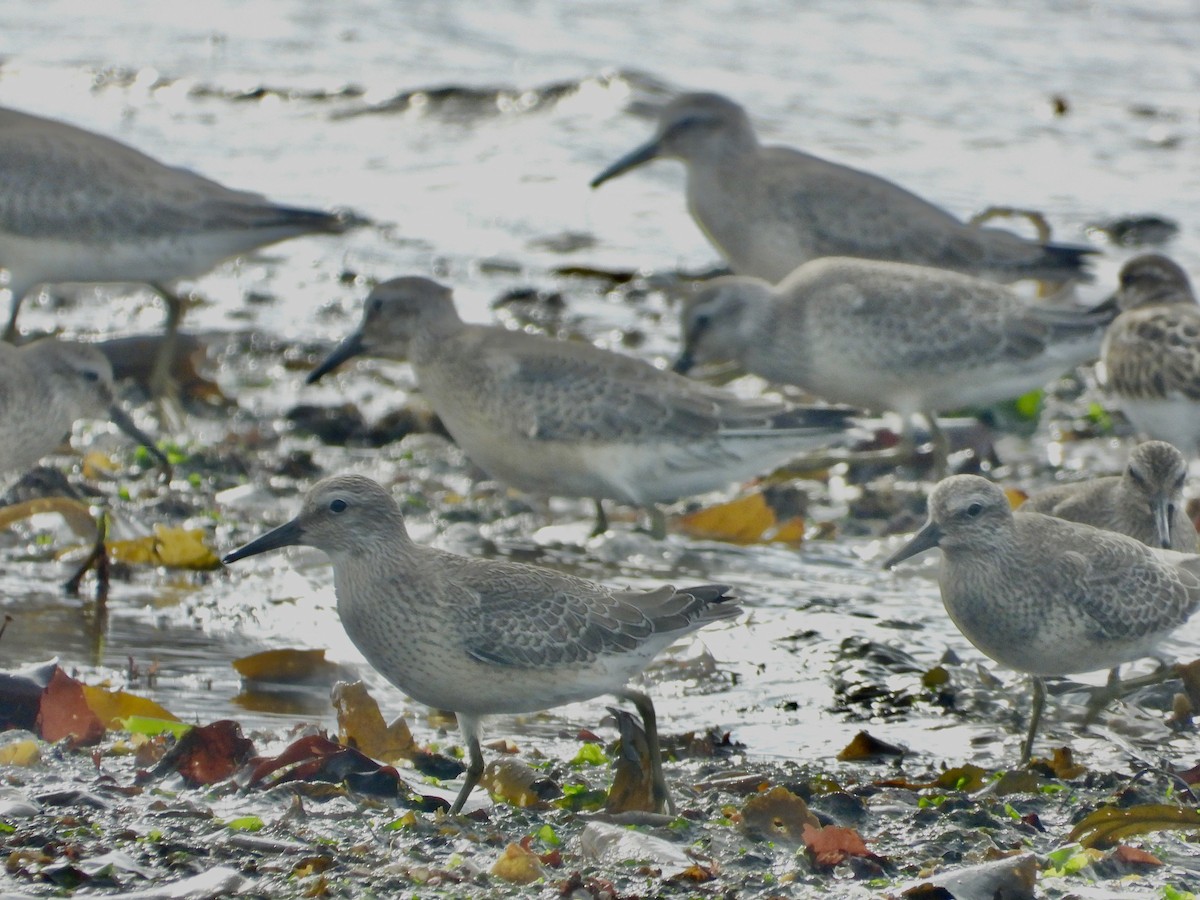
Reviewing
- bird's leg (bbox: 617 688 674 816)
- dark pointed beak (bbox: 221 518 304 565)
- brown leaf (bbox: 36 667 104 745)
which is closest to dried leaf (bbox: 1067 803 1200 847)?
bird's leg (bbox: 617 688 674 816)

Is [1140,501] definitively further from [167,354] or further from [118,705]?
[167,354]

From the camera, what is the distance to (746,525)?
28.1 feet

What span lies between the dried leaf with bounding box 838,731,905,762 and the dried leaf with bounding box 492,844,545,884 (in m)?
1.47

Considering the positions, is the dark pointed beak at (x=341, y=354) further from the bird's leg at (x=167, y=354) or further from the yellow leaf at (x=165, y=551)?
the yellow leaf at (x=165, y=551)

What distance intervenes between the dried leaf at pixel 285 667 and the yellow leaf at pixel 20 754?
43.4 inches

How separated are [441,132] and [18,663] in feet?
34.8

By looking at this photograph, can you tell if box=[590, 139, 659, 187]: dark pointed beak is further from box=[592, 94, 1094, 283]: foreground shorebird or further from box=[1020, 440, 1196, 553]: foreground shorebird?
box=[1020, 440, 1196, 553]: foreground shorebird

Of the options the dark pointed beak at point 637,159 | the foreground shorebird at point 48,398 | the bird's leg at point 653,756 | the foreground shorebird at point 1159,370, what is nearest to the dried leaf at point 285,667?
the bird's leg at point 653,756

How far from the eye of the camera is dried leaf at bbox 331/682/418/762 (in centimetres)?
563

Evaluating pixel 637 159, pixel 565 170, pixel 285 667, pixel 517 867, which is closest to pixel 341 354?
pixel 285 667

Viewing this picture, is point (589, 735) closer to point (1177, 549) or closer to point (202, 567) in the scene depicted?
point (202, 567)

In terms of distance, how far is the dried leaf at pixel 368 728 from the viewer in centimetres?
563

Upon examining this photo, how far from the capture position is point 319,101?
55.4 feet

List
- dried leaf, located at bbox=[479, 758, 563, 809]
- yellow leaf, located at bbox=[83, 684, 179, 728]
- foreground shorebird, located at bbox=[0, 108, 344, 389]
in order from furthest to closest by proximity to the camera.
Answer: foreground shorebird, located at bbox=[0, 108, 344, 389] < yellow leaf, located at bbox=[83, 684, 179, 728] < dried leaf, located at bbox=[479, 758, 563, 809]
